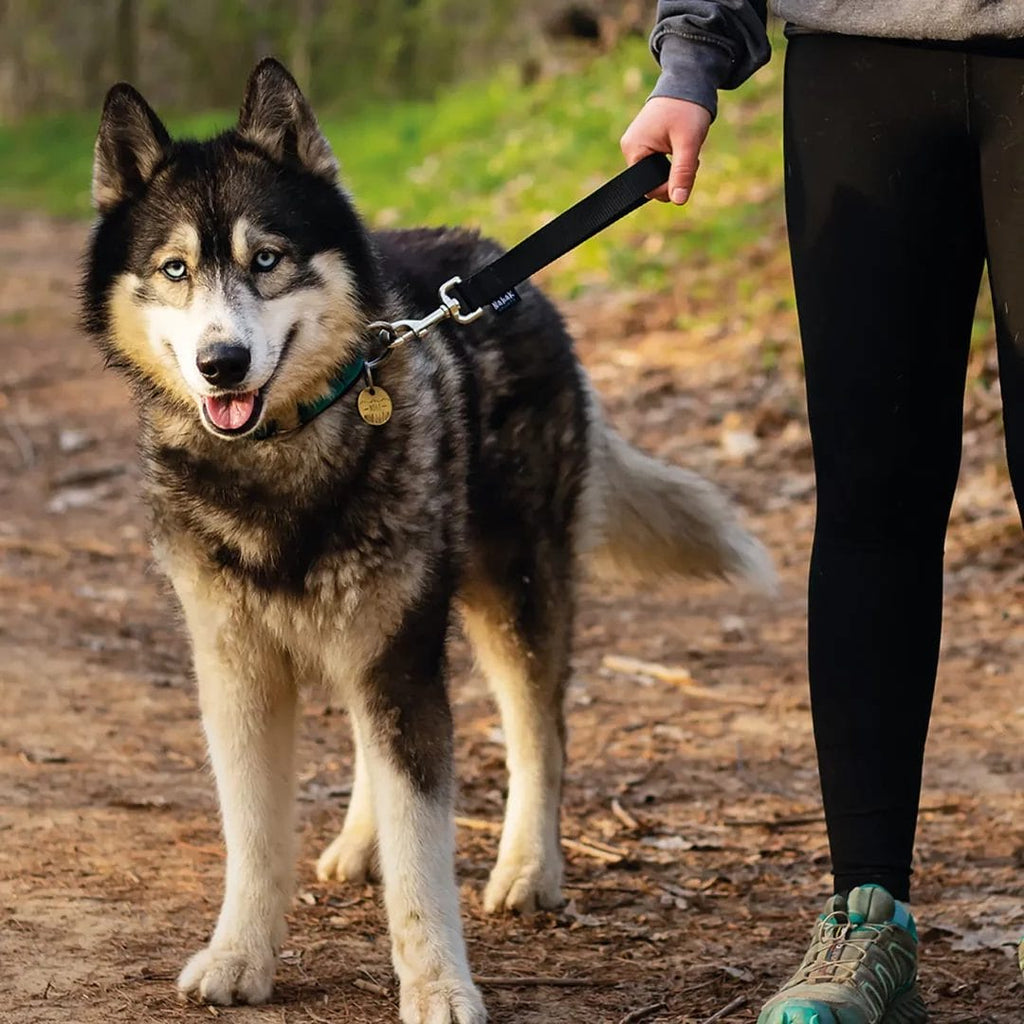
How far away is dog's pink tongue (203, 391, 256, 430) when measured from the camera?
2604 mm

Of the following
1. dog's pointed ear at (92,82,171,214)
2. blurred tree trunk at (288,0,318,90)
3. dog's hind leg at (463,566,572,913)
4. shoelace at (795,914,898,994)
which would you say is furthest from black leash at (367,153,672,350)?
blurred tree trunk at (288,0,318,90)

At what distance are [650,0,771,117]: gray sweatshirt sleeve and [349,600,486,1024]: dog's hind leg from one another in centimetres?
96

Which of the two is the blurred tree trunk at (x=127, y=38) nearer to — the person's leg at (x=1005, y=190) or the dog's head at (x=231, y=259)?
the dog's head at (x=231, y=259)

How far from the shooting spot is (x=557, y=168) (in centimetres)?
1118

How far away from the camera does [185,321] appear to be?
262 cm

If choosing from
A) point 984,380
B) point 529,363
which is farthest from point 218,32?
point 529,363

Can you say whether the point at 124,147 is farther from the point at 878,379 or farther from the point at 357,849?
the point at 357,849

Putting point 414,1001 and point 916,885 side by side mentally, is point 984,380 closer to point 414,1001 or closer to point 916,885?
point 916,885

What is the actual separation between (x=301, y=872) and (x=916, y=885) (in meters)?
1.30

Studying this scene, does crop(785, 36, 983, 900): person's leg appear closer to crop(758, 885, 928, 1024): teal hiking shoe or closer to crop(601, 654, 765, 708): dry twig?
crop(758, 885, 928, 1024): teal hiking shoe

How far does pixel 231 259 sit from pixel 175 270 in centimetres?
10

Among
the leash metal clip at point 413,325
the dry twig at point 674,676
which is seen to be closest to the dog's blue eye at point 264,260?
the leash metal clip at point 413,325

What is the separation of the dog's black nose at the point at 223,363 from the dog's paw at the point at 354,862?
1.22 meters

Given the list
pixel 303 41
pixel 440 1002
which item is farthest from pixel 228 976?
pixel 303 41
